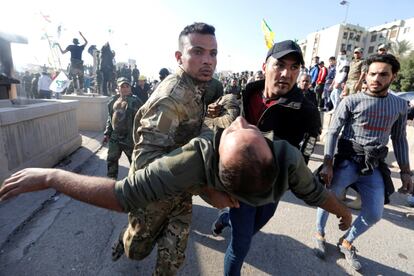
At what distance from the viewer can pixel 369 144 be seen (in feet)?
7.29

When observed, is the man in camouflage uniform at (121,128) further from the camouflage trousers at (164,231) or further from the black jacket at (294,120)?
the black jacket at (294,120)

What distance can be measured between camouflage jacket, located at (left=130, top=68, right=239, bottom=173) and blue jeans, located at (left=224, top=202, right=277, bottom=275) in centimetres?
62

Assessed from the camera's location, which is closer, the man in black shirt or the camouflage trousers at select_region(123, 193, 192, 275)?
the camouflage trousers at select_region(123, 193, 192, 275)

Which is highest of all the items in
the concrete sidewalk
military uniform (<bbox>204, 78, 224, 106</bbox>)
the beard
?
the beard

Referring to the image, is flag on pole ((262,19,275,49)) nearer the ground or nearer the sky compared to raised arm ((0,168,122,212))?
nearer the sky

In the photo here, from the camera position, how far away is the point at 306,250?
259cm

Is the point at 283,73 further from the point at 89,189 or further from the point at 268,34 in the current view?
the point at 268,34

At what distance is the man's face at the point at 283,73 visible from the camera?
168 cm

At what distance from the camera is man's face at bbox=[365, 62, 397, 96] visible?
6.94ft

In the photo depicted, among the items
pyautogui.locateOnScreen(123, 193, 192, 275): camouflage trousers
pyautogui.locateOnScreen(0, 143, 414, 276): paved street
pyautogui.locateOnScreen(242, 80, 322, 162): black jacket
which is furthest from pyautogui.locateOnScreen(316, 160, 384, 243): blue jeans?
pyautogui.locateOnScreen(123, 193, 192, 275): camouflage trousers

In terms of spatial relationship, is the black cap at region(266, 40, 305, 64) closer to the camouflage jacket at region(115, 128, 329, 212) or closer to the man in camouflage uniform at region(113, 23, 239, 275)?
the man in camouflage uniform at region(113, 23, 239, 275)

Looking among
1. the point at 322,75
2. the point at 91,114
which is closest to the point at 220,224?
the point at 91,114

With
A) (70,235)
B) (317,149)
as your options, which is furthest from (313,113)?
(317,149)

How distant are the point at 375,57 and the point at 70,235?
3477 mm
